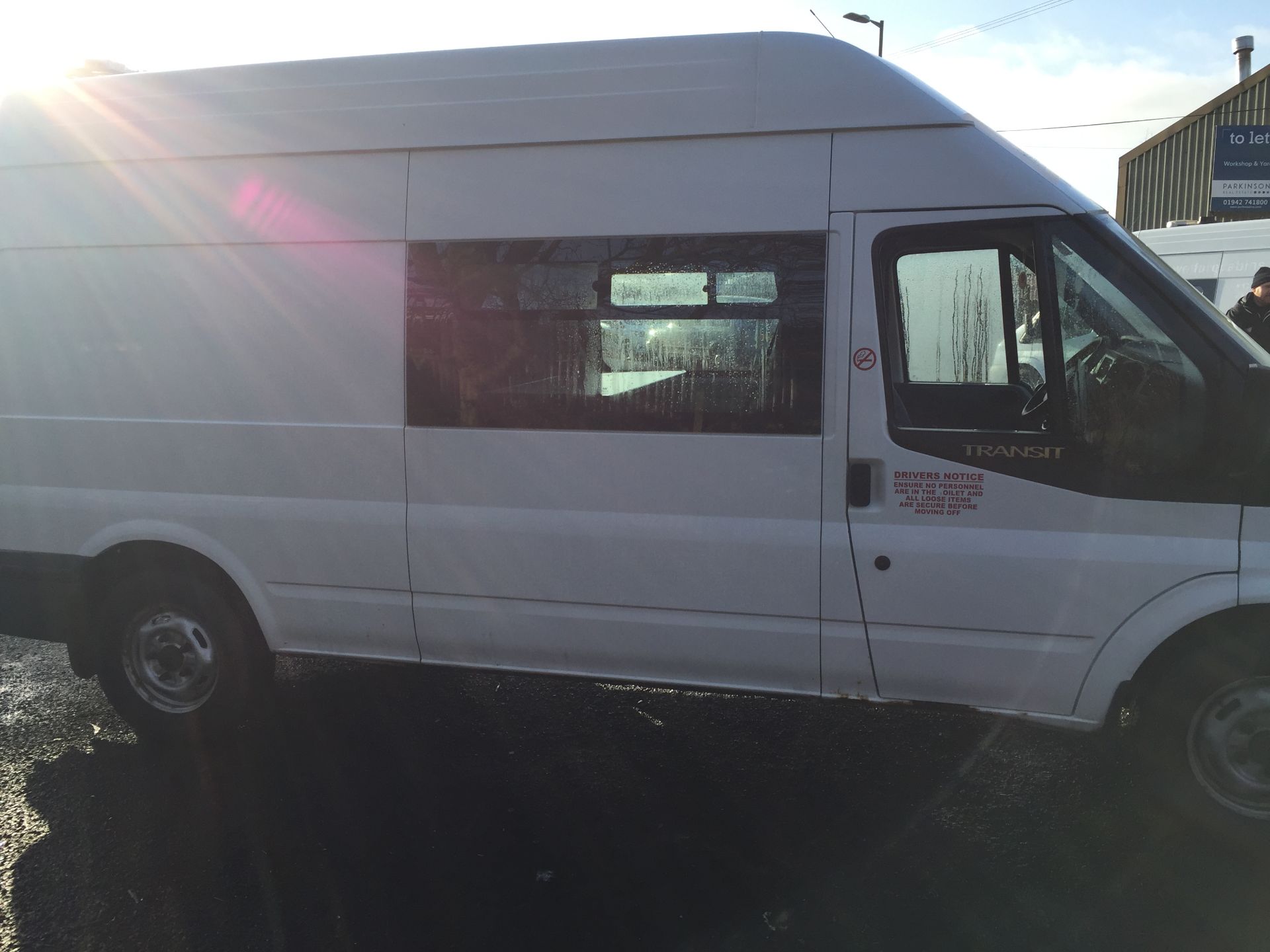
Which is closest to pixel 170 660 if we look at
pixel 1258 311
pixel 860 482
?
pixel 860 482

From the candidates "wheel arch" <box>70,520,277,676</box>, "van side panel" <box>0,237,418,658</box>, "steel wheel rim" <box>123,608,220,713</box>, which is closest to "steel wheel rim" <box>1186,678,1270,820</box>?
"van side panel" <box>0,237,418,658</box>

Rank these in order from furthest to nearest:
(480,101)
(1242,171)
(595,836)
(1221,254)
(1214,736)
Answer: (1242,171) → (1221,254) → (480,101) → (595,836) → (1214,736)

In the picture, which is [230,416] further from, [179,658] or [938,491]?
[938,491]

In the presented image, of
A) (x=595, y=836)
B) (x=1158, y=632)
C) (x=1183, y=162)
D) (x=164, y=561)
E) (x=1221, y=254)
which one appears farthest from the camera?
(x=1183, y=162)

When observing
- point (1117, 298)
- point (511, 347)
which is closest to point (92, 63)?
point (511, 347)

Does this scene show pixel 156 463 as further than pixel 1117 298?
Yes

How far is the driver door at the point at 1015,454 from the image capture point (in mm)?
3369

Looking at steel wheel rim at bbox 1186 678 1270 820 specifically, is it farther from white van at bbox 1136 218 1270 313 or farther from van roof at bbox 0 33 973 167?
white van at bbox 1136 218 1270 313

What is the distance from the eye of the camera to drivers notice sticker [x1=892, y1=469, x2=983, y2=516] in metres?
3.52

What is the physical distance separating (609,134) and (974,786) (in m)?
3.00

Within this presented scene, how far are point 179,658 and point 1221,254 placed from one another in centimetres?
969

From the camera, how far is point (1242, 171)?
666 inches

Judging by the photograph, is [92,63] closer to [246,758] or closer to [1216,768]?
[246,758]

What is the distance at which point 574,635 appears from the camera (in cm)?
401
